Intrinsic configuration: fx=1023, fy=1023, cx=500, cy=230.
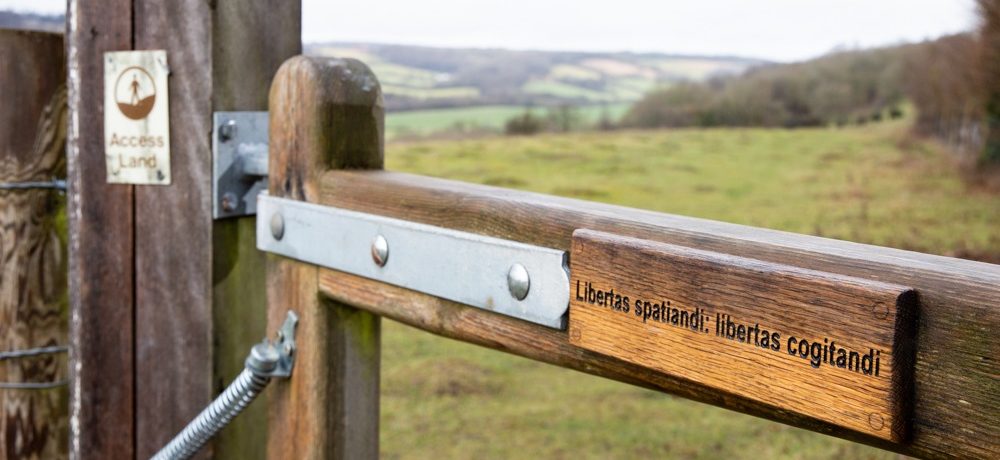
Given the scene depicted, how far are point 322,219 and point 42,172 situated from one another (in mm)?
797

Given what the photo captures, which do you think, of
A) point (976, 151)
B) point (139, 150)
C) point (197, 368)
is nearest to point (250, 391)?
point (197, 368)

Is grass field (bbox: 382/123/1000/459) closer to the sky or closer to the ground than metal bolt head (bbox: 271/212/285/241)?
closer to the ground

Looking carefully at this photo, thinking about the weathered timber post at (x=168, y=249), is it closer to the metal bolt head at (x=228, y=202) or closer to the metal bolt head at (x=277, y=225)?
the metal bolt head at (x=228, y=202)

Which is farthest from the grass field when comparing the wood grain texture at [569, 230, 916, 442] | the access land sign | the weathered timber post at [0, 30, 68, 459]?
the wood grain texture at [569, 230, 916, 442]

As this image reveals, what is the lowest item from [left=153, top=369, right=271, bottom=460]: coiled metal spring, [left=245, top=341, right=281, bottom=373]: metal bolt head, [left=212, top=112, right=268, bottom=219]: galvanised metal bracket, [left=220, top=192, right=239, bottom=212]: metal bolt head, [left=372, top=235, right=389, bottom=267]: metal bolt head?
[left=153, top=369, right=271, bottom=460]: coiled metal spring

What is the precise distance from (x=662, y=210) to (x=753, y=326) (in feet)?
39.5

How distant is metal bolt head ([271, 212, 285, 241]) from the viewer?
4.11ft

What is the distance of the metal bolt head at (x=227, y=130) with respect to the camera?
135 centimetres

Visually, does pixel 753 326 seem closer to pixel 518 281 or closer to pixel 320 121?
pixel 518 281

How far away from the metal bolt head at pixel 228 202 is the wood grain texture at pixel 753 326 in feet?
2.12

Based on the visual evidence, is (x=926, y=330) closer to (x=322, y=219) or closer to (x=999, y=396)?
(x=999, y=396)

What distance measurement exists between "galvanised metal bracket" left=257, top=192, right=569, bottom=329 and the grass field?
11.0 feet

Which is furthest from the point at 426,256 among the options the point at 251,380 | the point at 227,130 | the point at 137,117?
the point at 137,117

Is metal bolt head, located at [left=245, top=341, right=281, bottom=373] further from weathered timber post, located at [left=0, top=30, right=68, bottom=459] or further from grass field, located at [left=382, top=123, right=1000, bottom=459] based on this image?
grass field, located at [left=382, top=123, right=1000, bottom=459]
